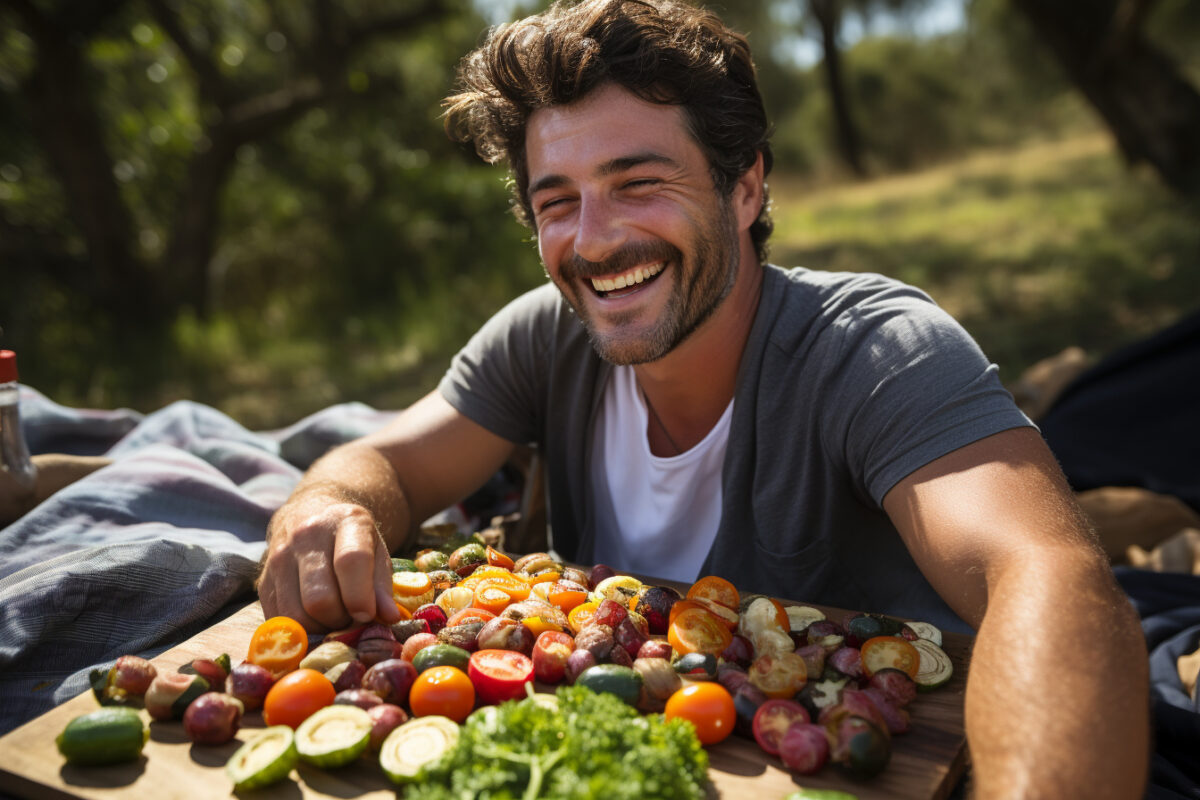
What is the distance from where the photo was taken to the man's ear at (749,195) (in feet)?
8.12

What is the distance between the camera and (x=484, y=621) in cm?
173

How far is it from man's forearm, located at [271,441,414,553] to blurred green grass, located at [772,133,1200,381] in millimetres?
2847

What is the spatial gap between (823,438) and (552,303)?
930mm

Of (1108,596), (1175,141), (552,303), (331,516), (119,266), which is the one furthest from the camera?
Answer: (119,266)

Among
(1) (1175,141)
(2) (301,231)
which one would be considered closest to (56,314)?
(2) (301,231)

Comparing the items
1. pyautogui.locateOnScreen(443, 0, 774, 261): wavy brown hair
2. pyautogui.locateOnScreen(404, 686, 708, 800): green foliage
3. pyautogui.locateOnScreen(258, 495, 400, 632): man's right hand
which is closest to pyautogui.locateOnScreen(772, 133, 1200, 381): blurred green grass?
pyautogui.locateOnScreen(443, 0, 774, 261): wavy brown hair

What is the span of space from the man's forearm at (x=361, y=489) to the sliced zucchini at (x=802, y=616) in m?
0.97

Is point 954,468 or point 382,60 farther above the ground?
point 382,60

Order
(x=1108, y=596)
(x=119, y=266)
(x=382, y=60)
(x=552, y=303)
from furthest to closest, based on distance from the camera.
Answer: (x=382, y=60) < (x=119, y=266) < (x=552, y=303) < (x=1108, y=596)

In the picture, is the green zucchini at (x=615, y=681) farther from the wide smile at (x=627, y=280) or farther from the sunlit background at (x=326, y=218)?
the sunlit background at (x=326, y=218)

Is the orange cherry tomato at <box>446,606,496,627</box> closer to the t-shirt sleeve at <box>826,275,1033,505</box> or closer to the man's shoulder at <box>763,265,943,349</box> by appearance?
the t-shirt sleeve at <box>826,275,1033,505</box>

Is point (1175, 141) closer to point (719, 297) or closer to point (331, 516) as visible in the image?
point (719, 297)

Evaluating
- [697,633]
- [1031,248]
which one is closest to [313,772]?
[697,633]

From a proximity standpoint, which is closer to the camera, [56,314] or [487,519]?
[487,519]
